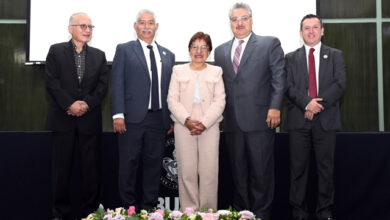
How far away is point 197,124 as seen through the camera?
2588mm

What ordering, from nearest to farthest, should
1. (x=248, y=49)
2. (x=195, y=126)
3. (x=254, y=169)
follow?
(x=195, y=126)
(x=254, y=169)
(x=248, y=49)

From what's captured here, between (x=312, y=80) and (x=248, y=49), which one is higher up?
(x=248, y=49)

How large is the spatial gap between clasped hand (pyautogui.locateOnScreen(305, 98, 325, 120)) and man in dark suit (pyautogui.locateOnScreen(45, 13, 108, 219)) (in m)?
1.61

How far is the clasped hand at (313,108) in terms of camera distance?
272cm

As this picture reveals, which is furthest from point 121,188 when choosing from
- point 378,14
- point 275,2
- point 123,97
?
point 378,14

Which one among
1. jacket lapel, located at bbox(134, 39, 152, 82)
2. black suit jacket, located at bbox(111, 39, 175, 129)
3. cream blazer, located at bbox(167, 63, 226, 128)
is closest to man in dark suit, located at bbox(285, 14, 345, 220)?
cream blazer, located at bbox(167, 63, 226, 128)

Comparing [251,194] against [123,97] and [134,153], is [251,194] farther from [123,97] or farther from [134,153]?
[123,97]

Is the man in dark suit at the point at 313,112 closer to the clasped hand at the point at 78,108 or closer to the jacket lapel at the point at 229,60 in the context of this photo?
the jacket lapel at the point at 229,60

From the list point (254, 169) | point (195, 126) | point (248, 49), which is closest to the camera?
point (195, 126)

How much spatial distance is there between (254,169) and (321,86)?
0.85 meters

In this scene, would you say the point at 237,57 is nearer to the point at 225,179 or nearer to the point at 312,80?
the point at 312,80

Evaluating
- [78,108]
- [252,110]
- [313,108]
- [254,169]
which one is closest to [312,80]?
[313,108]

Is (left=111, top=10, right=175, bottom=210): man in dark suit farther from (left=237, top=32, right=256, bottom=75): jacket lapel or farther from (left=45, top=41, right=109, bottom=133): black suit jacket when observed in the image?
(left=237, top=32, right=256, bottom=75): jacket lapel

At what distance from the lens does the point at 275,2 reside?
13.5ft
